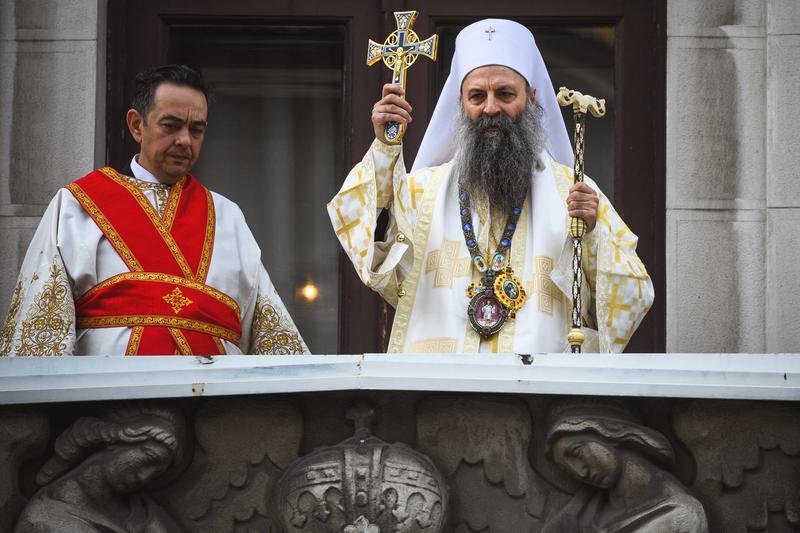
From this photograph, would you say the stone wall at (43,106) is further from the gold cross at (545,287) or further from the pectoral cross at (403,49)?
the gold cross at (545,287)

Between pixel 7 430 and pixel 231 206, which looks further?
pixel 231 206

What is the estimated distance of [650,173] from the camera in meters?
9.80

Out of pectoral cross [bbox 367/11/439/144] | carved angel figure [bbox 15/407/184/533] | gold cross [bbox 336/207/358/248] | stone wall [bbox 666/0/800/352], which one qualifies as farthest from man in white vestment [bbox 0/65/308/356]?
stone wall [bbox 666/0/800/352]

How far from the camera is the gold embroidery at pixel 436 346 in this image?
8.49 meters

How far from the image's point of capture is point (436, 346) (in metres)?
8.52

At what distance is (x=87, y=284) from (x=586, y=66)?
106 inches

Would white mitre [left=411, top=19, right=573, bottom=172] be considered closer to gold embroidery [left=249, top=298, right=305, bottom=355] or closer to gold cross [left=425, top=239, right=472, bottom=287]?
gold cross [left=425, top=239, right=472, bottom=287]

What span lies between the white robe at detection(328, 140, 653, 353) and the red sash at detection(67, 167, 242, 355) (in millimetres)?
514

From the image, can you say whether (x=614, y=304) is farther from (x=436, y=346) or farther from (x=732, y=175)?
(x=732, y=175)

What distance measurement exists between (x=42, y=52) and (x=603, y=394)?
3.36 metres

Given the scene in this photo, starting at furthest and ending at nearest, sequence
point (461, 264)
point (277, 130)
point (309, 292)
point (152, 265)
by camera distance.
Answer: point (277, 130), point (309, 292), point (461, 264), point (152, 265)

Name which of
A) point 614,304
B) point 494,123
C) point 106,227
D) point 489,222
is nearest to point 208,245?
point 106,227

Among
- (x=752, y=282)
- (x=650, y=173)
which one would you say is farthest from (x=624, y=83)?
(x=752, y=282)

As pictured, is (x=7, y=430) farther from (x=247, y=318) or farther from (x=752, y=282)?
(x=752, y=282)
